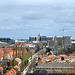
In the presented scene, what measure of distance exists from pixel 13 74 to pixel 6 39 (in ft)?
260

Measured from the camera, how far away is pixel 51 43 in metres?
80.1

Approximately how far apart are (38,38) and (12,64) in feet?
249

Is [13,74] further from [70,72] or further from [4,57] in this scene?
[4,57]

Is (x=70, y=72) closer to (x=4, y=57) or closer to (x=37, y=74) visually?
(x=37, y=74)

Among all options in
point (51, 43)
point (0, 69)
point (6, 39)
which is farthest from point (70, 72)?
point (6, 39)

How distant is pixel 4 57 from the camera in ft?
109

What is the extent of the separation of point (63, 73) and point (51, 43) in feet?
207

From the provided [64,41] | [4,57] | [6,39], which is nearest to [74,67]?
[4,57]

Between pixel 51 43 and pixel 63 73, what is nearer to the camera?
pixel 63 73

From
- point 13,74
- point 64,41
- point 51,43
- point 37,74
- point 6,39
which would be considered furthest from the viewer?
point 6,39

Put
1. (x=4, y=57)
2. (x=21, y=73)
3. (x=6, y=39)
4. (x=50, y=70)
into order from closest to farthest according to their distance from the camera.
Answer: (x=50, y=70) → (x=21, y=73) → (x=4, y=57) → (x=6, y=39)

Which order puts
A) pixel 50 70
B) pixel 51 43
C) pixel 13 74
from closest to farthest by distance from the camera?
pixel 50 70 → pixel 13 74 → pixel 51 43

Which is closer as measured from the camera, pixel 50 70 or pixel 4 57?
pixel 50 70

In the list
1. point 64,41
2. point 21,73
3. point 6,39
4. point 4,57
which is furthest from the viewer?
point 6,39
